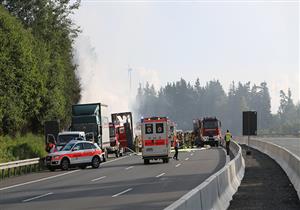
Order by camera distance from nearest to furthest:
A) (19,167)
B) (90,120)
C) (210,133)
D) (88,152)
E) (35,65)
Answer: (19,167) < (88,152) < (90,120) < (35,65) < (210,133)

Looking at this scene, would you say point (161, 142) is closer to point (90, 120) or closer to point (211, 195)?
point (90, 120)

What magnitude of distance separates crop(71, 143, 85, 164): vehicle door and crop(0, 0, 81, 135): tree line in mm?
9092

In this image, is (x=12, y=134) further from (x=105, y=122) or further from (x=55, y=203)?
(x=55, y=203)

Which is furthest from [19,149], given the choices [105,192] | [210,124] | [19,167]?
[210,124]

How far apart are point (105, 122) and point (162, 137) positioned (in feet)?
34.2

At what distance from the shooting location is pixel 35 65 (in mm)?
51531

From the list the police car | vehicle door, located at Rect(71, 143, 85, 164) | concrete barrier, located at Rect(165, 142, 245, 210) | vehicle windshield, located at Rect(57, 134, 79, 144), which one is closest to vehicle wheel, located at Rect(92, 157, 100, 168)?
the police car

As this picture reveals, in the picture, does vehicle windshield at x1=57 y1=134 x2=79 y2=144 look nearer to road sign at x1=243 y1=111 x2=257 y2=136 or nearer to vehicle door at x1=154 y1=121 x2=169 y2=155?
vehicle door at x1=154 y1=121 x2=169 y2=155

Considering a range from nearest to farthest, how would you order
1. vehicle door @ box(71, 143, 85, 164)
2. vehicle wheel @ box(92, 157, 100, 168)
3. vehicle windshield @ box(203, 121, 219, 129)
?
1. vehicle door @ box(71, 143, 85, 164)
2. vehicle wheel @ box(92, 157, 100, 168)
3. vehicle windshield @ box(203, 121, 219, 129)

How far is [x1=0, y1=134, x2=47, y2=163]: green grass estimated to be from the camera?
40.6 m

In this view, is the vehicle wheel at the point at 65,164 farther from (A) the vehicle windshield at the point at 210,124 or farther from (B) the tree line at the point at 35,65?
(A) the vehicle windshield at the point at 210,124

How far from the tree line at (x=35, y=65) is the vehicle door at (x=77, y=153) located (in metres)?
9.09

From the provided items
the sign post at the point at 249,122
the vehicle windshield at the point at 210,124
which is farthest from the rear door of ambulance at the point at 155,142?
the vehicle windshield at the point at 210,124

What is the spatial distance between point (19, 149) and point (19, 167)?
6.05 metres
